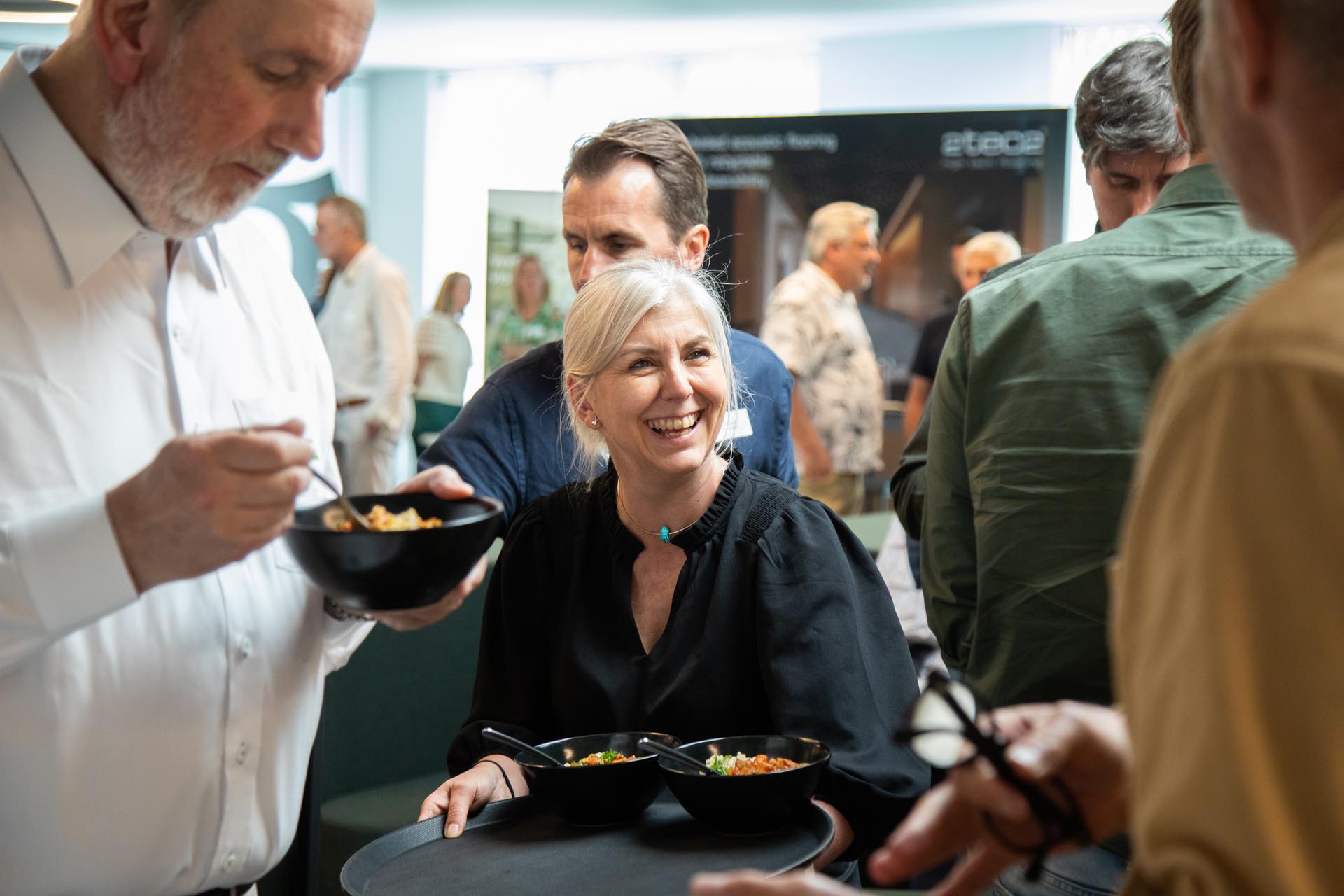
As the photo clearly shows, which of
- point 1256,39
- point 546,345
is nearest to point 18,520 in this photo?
point 1256,39

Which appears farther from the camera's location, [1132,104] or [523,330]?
[523,330]

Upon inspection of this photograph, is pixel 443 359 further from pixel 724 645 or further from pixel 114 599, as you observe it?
pixel 114 599

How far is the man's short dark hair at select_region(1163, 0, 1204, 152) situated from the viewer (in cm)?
145

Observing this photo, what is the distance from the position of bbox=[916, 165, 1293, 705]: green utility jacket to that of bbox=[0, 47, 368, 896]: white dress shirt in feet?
2.92

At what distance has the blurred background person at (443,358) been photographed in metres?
7.91

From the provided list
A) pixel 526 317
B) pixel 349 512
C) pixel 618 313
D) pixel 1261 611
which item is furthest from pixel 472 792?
pixel 526 317

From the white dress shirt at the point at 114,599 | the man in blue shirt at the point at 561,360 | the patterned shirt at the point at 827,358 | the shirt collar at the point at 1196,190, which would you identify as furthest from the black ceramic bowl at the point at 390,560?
the patterned shirt at the point at 827,358

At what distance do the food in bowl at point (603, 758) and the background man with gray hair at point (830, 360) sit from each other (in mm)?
3523

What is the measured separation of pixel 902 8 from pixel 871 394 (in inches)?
150

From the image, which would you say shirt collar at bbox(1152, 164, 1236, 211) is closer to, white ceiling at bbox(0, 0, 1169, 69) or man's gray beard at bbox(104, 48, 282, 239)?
man's gray beard at bbox(104, 48, 282, 239)

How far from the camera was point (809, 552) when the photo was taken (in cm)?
179

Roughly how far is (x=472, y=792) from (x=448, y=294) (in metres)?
6.77

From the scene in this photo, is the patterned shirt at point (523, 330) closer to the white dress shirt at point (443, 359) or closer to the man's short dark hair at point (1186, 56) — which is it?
the white dress shirt at point (443, 359)

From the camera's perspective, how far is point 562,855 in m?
1.35
